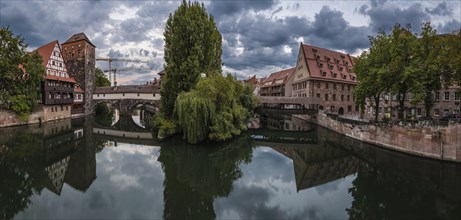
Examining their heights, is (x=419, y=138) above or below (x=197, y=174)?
above

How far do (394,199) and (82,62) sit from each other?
5852 cm

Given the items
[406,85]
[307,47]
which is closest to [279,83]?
[307,47]

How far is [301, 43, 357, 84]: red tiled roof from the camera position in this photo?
47.4 m

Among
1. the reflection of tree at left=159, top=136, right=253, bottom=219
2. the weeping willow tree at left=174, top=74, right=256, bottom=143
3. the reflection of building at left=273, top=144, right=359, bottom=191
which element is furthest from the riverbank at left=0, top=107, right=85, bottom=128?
the reflection of building at left=273, top=144, right=359, bottom=191

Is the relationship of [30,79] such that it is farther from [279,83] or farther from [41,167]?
[279,83]

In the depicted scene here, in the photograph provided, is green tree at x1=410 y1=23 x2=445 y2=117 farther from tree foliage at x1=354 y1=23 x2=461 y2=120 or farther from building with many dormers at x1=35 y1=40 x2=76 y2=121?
building with many dormers at x1=35 y1=40 x2=76 y2=121

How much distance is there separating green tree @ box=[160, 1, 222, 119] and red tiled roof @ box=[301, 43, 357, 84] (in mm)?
25158

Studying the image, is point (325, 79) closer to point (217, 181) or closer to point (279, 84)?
point (279, 84)

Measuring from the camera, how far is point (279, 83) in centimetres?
6962

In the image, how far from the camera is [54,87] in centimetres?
4069

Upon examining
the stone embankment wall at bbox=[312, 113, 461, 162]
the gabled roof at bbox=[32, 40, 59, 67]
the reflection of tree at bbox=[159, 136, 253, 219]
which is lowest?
the reflection of tree at bbox=[159, 136, 253, 219]

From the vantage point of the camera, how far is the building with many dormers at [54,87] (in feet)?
128

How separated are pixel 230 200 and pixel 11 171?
45.8ft

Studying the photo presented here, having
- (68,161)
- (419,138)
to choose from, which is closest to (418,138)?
(419,138)
